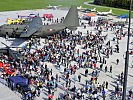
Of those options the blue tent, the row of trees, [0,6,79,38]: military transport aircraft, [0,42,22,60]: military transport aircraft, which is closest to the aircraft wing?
[0,6,79,38]: military transport aircraft

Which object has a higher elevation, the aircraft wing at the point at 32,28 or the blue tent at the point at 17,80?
the aircraft wing at the point at 32,28

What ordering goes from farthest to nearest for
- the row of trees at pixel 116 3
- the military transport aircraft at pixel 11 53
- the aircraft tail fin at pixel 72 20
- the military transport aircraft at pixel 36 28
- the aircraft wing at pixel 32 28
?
the row of trees at pixel 116 3 < the aircraft tail fin at pixel 72 20 < the military transport aircraft at pixel 36 28 < the aircraft wing at pixel 32 28 < the military transport aircraft at pixel 11 53

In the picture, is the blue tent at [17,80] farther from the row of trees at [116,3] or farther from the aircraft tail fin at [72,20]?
the row of trees at [116,3]

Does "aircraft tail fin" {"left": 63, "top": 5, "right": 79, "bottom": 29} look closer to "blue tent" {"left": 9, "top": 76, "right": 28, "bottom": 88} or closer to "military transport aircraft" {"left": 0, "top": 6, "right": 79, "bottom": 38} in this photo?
"military transport aircraft" {"left": 0, "top": 6, "right": 79, "bottom": 38}

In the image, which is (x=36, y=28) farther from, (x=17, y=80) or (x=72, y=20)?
(x=17, y=80)

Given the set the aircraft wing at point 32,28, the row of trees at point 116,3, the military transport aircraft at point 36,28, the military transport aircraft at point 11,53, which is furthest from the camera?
the row of trees at point 116,3

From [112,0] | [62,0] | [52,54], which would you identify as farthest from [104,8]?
[52,54]

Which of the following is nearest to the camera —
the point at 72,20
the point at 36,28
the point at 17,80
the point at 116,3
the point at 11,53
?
the point at 17,80

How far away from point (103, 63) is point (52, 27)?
51.5 feet

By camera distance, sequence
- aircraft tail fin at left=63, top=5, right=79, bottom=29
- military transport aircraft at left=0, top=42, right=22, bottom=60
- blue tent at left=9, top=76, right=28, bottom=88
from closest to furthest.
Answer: blue tent at left=9, top=76, right=28, bottom=88, military transport aircraft at left=0, top=42, right=22, bottom=60, aircraft tail fin at left=63, top=5, right=79, bottom=29

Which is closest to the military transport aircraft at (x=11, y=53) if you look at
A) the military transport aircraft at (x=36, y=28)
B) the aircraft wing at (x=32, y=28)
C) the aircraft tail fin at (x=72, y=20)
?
the aircraft wing at (x=32, y=28)

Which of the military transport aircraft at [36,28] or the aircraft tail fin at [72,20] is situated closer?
the military transport aircraft at [36,28]

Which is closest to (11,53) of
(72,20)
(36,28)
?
(36,28)

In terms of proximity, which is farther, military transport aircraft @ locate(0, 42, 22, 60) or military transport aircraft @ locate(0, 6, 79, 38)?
military transport aircraft @ locate(0, 6, 79, 38)
